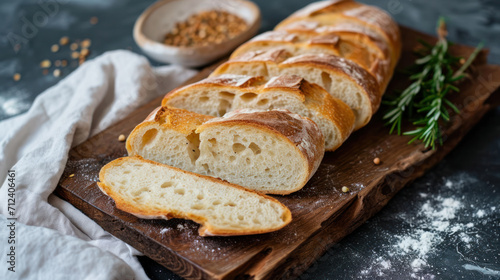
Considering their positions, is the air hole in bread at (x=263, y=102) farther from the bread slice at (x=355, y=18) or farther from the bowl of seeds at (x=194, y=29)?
the bowl of seeds at (x=194, y=29)

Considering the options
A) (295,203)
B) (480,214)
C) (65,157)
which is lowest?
(480,214)

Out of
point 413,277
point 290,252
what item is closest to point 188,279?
point 290,252

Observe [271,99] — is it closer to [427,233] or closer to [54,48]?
[427,233]

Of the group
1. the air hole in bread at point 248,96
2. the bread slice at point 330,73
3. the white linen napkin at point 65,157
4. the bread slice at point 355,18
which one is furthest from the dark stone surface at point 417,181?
the air hole in bread at point 248,96

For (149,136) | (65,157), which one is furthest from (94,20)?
(149,136)

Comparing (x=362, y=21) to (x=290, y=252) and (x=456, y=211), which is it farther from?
(x=290, y=252)

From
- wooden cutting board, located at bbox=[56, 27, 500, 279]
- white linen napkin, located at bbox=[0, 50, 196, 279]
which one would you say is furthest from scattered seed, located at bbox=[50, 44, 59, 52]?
wooden cutting board, located at bbox=[56, 27, 500, 279]
